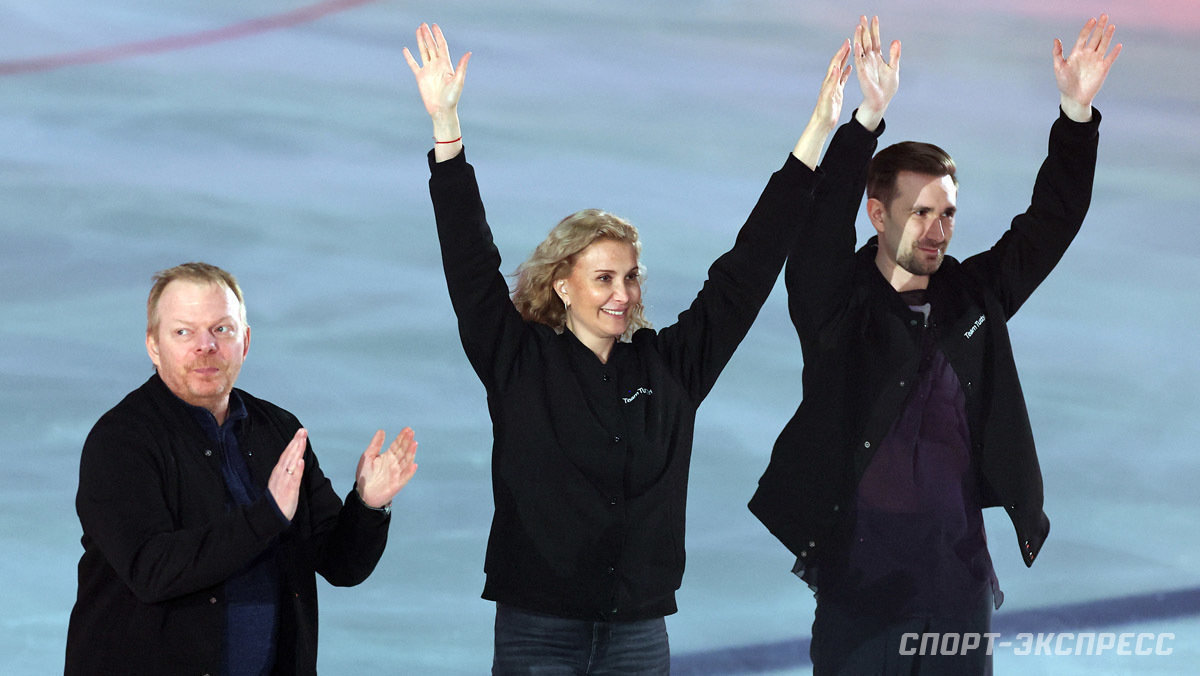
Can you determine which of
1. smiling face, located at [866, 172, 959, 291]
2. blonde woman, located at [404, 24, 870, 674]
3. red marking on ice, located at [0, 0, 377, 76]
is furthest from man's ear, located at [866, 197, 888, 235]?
red marking on ice, located at [0, 0, 377, 76]

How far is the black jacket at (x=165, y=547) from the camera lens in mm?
2535

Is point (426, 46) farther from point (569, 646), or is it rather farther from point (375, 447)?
point (569, 646)

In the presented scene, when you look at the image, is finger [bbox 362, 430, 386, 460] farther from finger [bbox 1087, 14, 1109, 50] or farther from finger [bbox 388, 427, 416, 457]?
finger [bbox 1087, 14, 1109, 50]

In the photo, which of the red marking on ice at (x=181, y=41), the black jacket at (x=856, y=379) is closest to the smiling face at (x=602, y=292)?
the black jacket at (x=856, y=379)

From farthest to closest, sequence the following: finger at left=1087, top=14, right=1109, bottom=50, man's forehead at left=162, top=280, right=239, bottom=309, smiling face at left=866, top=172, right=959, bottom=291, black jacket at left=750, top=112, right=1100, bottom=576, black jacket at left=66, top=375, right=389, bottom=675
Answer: finger at left=1087, top=14, right=1109, bottom=50 < smiling face at left=866, top=172, right=959, bottom=291 < black jacket at left=750, top=112, right=1100, bottom=576 < man's forehead at left=162, top=280, right=239, bottom=309 < black jacket at left=66, top=375, right=389, bottom=675

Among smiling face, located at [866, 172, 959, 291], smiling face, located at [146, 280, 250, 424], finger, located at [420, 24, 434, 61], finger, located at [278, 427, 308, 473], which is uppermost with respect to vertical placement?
finger, located at [420, 24, 434, 61]

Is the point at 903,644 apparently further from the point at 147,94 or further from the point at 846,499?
the point at 147,94

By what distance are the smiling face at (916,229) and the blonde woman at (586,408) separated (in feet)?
0.97

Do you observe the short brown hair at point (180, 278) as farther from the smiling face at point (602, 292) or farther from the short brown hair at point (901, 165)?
the short brown hair at point (901, 165)

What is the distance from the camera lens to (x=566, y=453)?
283 centimetres

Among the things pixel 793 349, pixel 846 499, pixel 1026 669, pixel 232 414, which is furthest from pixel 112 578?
pixel 793 349

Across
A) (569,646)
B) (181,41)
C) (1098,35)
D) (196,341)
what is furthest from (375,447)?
(181,41)

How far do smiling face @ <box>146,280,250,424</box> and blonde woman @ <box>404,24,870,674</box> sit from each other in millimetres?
414

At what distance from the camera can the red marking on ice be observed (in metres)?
5.21
